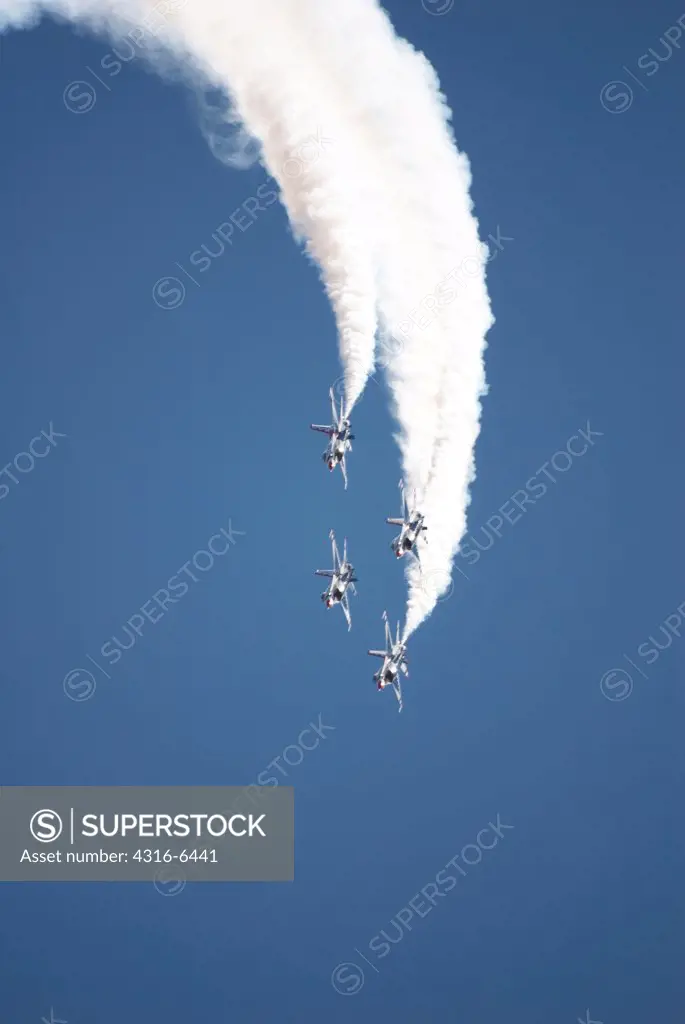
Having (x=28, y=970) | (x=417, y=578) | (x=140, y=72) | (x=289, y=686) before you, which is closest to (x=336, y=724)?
(x=289, y=686)

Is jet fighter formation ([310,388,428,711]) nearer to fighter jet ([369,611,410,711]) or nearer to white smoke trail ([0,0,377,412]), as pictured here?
fighter jet ([369,611,410,711])

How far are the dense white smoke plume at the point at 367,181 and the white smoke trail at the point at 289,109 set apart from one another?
1.0 inches

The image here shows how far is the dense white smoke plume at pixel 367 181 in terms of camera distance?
87.0 feet

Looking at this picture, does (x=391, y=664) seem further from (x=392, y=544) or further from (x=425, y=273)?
(x=425, y=273)

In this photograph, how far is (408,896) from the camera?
36156 mm

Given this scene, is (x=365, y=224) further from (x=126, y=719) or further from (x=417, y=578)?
(x=126, y=719)

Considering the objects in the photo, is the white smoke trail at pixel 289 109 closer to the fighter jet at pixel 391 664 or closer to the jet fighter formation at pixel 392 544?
the jet fighter formation at pixel 392 544

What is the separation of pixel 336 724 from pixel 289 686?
288cm

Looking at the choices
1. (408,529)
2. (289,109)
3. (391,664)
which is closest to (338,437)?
(408,529)

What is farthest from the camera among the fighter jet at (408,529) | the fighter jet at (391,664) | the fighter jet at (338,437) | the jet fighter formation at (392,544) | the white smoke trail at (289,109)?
the fighter jet at (391,664)

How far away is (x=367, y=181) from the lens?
2842cm

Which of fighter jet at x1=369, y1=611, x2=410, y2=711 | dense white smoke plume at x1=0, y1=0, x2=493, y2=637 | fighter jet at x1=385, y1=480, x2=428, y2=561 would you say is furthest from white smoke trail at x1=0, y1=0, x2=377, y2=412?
fighter jet at x1=369, y1=611, x2=410, y2=711

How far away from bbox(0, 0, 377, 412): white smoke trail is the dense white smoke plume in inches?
1.0

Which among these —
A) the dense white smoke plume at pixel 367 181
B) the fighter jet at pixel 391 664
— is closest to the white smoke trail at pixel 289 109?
the dense white smoke plume at pixel 367 181
